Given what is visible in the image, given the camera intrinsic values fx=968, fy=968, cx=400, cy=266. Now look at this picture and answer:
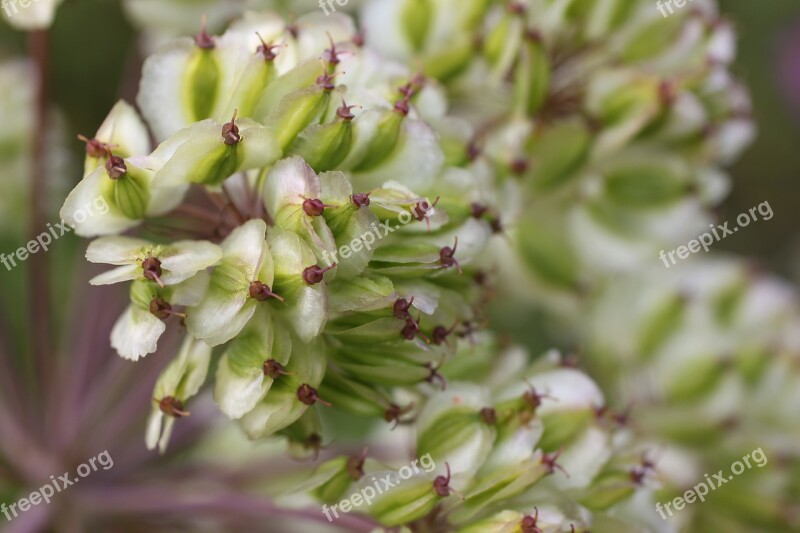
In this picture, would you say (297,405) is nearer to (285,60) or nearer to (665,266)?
(285,60)

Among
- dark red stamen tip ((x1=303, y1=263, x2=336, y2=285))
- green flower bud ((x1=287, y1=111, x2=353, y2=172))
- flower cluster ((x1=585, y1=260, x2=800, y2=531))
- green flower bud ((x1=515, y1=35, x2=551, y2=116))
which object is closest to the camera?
dark red stamen tip ((x1=303, y1=263, x2=336, y2=285))

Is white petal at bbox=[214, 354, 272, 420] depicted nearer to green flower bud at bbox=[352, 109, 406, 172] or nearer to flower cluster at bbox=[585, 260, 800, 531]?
green flower bud at bbox=[352, 109, 406, 172]

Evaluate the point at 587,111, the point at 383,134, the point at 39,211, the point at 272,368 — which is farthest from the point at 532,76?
the point at 39,211

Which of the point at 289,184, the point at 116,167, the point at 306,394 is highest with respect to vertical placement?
the point at 116,167

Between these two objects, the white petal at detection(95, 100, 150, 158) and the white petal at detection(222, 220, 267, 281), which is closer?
the white petal at detection(222, 220, 267, 281)

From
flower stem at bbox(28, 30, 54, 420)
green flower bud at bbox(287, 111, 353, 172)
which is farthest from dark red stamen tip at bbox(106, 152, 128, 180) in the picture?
flower stem at bbox(28, 30, 54, 420)

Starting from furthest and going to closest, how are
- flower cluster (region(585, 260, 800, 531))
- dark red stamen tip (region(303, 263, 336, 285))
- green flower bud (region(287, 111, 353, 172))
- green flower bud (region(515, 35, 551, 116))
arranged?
flower cluster (region(585, 260, 800, 531))
green flower bud (region(515, 35, 551, 116))
green flower bud (region(287, 111, 353, 172))
dark red stamen tip (region(303, 263, 336, 285))

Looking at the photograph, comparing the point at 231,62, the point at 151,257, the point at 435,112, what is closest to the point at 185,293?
the point at 151,257

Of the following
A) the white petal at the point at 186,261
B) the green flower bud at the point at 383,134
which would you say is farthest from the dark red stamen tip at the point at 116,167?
the green flower bud at the point at 383,134

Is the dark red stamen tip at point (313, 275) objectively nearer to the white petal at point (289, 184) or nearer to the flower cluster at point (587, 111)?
the white petal at point (289, 184)

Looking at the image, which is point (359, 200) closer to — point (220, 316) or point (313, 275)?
point (313, 275)

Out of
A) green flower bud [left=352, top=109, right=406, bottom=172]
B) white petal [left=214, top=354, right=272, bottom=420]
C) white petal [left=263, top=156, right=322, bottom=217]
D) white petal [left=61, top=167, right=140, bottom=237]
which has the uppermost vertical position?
white petal [left=61, top=167, right=140, bottom=237]
